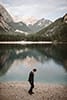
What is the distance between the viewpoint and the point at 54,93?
3408 millimetres

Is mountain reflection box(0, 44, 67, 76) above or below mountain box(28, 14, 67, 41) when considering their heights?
below

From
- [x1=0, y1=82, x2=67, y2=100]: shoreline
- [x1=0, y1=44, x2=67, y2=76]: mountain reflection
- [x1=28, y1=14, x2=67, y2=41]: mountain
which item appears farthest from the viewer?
[x1=0, y1=44, x2=67, y2=76]: mountain reflection

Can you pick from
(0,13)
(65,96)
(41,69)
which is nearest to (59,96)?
(65,96)

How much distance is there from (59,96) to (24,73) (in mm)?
1563

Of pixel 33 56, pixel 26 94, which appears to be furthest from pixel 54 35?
pixel 26 94

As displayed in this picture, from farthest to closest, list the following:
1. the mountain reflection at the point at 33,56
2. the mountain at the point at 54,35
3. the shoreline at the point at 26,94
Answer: the mountain reflection at the point at 33,56
the mountain at the point at 54,35
the shoreline at the point at 26,94

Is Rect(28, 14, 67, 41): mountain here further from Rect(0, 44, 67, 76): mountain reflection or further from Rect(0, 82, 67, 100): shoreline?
Rect(0, 82, 67, 100): shoreline

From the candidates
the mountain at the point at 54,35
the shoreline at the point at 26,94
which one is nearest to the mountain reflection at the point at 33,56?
the mountain at the point at 54,35

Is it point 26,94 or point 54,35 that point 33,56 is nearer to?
point 54,35

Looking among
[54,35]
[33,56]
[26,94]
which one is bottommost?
[26,94]

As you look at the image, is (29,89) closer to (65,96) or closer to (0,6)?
(65,96)

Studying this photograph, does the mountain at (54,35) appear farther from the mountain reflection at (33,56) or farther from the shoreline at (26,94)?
the shoreline at (26,94)

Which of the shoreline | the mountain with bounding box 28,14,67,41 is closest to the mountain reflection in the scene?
the mountain with bounding box 28,14,67,41

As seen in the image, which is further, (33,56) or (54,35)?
(54,35)
